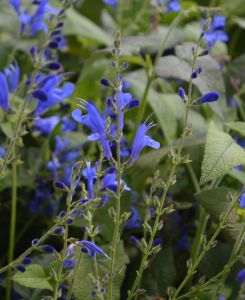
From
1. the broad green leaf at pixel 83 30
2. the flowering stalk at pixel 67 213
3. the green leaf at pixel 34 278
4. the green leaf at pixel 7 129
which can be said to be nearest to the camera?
the flowering stalk at pixel 67 213

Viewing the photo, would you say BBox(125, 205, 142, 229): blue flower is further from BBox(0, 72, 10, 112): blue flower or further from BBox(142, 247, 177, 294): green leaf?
BBox(0, 72, 10, 112): blue flower

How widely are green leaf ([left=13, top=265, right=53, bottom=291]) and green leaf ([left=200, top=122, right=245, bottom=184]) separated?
1.03 feet

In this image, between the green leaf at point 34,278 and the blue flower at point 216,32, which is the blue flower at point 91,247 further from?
the blue flower at point 216,32

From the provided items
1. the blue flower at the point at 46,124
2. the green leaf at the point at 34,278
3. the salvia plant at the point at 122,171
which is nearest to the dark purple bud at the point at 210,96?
the salvia plant at the point at 122,171

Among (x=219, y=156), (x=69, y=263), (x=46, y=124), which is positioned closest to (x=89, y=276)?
(x=69, y=263)

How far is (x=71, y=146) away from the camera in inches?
62.9

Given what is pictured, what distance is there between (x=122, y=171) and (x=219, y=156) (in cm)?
21

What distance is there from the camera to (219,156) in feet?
3.51

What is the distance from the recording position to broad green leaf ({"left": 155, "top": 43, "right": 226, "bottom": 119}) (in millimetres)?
1368

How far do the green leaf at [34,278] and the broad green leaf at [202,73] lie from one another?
49cm

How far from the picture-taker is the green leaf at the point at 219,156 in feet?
3.38

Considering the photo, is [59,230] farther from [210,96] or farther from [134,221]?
[134,221]

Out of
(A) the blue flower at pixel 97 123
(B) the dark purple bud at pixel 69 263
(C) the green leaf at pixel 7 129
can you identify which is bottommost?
(B) the dark purple bud at pixel 69 263

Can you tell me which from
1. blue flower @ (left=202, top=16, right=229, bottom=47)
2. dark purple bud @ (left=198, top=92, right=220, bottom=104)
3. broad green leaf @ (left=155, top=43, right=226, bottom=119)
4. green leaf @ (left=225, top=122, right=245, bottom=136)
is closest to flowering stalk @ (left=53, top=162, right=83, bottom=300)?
dark purple bud @ (left=198, top=92, right=220, bottom=104)
